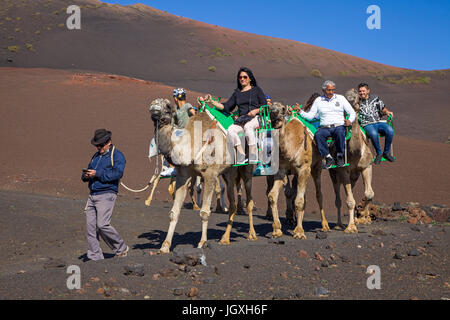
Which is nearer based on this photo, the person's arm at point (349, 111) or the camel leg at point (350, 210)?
the person's arm at point (349, 111)

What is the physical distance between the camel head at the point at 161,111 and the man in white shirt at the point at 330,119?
344cm

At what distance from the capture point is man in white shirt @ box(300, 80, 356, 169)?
10023 millimetres

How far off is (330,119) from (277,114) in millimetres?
1245

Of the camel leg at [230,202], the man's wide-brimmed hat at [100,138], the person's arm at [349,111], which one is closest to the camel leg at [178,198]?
the camel leg at [230,202]

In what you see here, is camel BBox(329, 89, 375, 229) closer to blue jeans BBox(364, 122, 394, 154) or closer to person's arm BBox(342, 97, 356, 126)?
blue jeans BBox(364, 122, 394, 154)

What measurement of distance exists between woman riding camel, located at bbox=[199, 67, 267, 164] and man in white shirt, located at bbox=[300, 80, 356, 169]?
1.35 meters

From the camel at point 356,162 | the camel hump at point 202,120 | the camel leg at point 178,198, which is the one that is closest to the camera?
the camel leg at point 178,198

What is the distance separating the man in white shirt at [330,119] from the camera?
1002cm

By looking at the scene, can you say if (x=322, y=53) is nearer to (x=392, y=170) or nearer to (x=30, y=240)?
(x=392, y=170)

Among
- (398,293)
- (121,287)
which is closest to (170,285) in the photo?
(121,287)

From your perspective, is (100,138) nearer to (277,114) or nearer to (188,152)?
(188,152)

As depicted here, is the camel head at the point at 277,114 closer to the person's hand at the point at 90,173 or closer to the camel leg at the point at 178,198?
the camel leg at the point at 178,198

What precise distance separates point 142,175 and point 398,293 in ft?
51.7

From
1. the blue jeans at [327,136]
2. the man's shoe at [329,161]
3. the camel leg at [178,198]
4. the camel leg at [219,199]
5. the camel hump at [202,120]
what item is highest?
the camel hump at [202,120]
